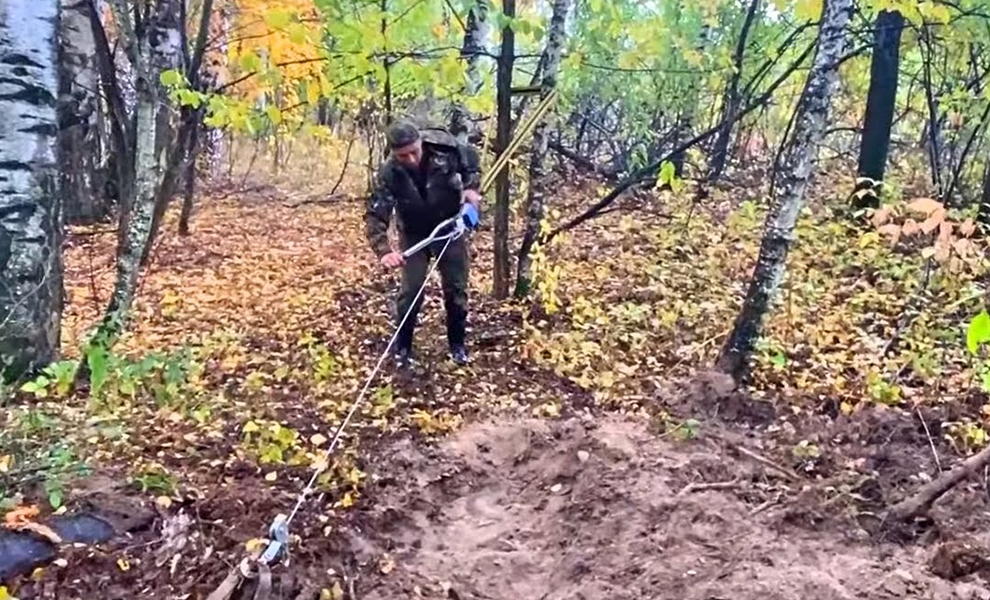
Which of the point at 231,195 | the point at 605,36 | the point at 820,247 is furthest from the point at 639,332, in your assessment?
the point at 231,195

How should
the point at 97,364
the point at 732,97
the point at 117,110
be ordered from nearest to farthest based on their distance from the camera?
the point at 97,364, the point at 117,110, the point at 732,97

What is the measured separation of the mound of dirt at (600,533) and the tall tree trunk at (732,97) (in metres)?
5.63

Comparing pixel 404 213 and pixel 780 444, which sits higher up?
pixel 404 213

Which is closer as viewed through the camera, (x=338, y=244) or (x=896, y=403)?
(x=896, y=403)

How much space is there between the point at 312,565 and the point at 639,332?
12.1 ft

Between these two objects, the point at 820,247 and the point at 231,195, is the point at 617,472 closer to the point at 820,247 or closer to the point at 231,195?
the point at 820,247

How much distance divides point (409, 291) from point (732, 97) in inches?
226

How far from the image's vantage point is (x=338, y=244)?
10.9m

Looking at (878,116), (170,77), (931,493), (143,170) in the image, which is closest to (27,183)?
(143,170)

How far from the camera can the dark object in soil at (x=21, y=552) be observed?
3.41m

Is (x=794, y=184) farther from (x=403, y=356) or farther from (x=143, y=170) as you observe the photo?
(x=143, y=170)

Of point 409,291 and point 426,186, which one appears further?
point 409,291

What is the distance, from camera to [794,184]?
5.38 m

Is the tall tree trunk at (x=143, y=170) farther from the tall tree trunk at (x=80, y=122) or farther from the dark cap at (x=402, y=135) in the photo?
the tall tree trunk at (x=80, y=122)
